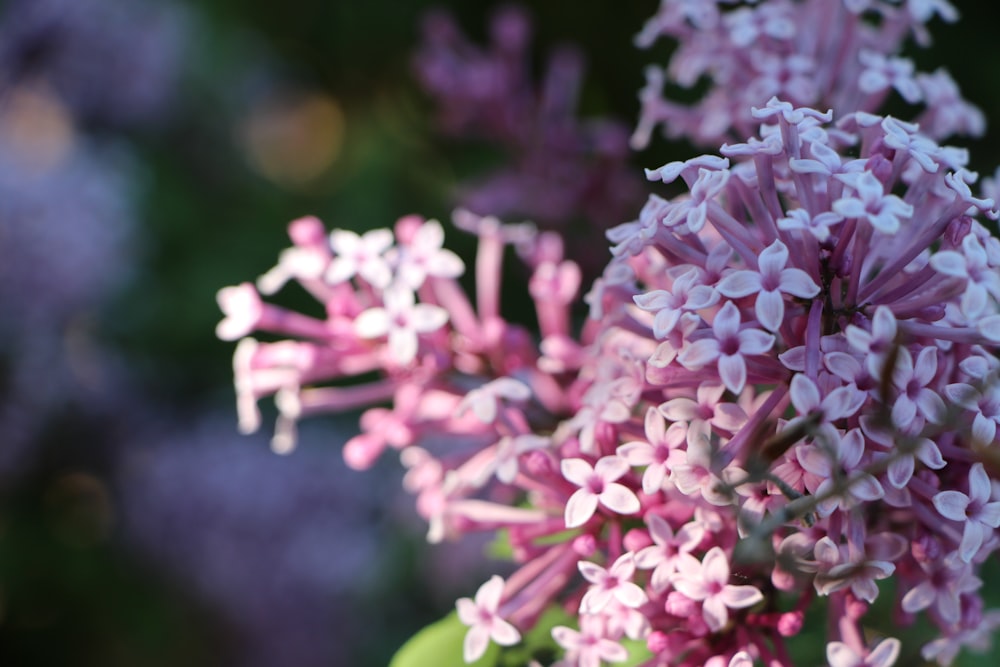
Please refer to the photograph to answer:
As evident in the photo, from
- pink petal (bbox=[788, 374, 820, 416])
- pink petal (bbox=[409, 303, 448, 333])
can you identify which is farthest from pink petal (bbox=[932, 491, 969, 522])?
pink petal (bbox=[409, 303, 448, 333])

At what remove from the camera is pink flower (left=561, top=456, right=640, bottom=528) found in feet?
3.12

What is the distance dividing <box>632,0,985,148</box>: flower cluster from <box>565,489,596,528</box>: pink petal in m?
0.44

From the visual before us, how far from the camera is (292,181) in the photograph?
3.12m

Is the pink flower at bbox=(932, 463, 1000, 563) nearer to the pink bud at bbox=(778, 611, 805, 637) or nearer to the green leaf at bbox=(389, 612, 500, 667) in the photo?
the pink bud at bbox=(778, 611, 805, 637)

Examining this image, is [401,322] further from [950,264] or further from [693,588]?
[950,264]

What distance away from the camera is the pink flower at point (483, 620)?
1.04m

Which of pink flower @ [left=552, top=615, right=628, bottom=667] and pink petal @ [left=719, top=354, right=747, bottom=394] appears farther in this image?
pink flower @ [left=552, top=615, right=628, bottom=667]

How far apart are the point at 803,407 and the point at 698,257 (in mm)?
188

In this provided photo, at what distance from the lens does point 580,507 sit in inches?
38.0

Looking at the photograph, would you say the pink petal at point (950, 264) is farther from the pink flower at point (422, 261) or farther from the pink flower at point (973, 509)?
the pink flower at point (422, 261)

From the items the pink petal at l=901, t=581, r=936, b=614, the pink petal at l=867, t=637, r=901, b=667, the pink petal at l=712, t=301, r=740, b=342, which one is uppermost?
the pink petal at l=712, t=301, r=740, b=342

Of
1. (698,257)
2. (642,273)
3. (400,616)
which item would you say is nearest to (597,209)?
(642,273)

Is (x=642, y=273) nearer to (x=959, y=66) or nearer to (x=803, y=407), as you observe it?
(x=803, y=407)

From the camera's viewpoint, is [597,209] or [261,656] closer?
[597,209]
